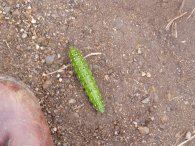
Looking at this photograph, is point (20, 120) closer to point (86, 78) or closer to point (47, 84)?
point (47, 84)

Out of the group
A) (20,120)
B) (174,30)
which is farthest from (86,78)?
(174,30)

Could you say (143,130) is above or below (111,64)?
below


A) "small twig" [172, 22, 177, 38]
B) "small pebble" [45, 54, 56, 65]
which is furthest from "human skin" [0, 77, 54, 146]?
"small twig" [172, 22, 177, 38]

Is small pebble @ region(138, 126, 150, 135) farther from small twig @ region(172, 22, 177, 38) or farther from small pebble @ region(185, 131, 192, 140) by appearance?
small twig @ region(172, 22, 177, 38)

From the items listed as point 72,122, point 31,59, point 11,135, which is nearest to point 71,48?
point 31,59

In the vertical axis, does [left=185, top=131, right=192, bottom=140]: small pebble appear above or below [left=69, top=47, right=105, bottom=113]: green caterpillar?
below

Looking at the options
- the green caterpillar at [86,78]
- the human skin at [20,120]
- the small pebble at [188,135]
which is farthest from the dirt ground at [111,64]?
the human skin at [20,120]

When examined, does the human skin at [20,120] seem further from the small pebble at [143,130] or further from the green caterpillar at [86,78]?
the small pebble at [143,130]
